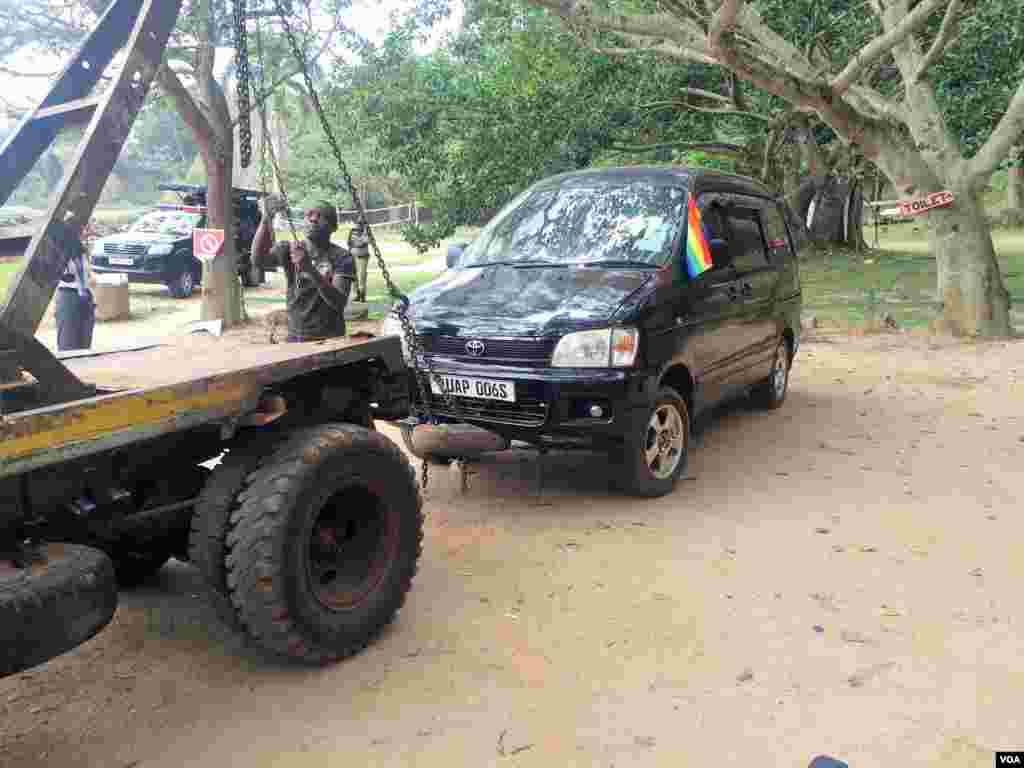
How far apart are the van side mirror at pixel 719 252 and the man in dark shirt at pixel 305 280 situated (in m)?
2.36

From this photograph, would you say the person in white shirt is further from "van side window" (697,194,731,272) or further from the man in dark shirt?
"van side window" (697,194,731,272)

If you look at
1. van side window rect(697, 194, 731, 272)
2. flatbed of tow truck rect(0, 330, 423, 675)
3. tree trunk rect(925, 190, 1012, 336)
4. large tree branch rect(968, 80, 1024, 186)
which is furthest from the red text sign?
flatbed of tow truck rect(0, 330, 423, 675)

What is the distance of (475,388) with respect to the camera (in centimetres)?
515

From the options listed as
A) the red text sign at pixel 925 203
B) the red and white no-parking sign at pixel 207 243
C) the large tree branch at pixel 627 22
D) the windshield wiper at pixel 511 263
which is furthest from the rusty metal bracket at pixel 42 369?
the red text sign at pixel 925 203

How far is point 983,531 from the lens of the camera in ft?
15.8

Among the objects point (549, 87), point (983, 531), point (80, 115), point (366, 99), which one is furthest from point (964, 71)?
point (80, 115)

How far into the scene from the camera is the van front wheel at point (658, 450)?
510cm

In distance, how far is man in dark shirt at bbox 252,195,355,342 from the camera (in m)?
4.77

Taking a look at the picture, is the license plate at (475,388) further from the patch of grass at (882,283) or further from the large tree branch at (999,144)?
the patch of grass at (882,283)

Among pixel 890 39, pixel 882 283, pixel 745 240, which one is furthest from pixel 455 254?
pixel 882 283

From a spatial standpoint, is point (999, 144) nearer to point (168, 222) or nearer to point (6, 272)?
point (6, 272)

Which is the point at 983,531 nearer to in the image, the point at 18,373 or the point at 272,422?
the point at 272,422

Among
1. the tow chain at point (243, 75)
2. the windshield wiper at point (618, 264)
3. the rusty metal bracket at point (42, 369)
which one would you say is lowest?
the rusty metal bracket at point (42, 369)

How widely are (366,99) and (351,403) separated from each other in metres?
10.9
